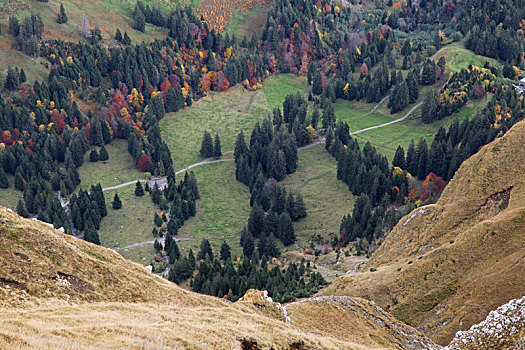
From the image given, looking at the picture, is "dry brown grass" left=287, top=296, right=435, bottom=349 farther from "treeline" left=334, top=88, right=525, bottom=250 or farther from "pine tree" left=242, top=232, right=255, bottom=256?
"pine tree" left=242, top=232, right=255, bottom=256

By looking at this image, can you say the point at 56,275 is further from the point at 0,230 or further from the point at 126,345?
the point at 126,345

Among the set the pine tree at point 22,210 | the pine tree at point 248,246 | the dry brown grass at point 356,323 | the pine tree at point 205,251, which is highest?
the dry brown grass at point 356,323

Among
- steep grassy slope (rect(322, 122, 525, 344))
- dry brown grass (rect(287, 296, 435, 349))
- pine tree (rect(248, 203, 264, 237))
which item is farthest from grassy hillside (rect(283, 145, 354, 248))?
dry brown grass (rect(287, 296, 435, 349))

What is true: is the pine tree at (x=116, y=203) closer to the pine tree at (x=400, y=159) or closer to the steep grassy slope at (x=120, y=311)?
the pine tree at (x=400, y=159)

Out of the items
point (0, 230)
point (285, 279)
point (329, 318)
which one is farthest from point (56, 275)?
point (285, 279)

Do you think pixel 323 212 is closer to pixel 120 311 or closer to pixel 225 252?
pixel 225 252

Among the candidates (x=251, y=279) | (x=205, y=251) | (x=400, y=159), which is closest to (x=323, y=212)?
(x=400, y=159)

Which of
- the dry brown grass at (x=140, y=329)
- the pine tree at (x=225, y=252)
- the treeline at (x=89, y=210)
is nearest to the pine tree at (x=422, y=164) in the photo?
the pine tree at (x=225, y=252)
